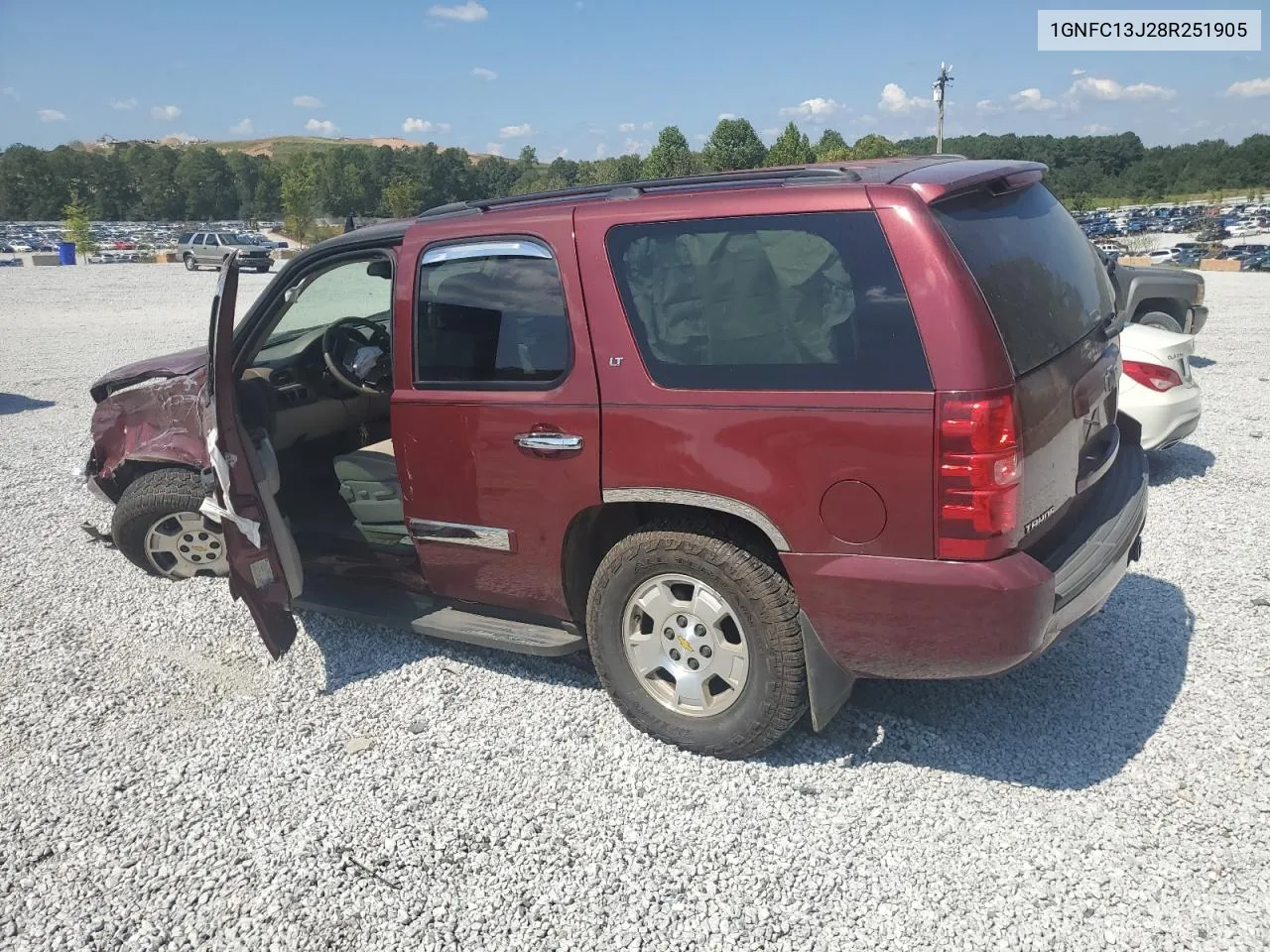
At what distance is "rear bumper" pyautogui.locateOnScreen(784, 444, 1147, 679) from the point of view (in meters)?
2.62

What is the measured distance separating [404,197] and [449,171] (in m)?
37.6

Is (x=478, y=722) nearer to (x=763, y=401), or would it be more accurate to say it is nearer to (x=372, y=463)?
(x=372, y=463)

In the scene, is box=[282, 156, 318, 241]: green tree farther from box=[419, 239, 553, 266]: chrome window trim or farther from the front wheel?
the front wheel

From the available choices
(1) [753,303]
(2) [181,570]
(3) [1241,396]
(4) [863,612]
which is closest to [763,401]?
(1) [753,303]

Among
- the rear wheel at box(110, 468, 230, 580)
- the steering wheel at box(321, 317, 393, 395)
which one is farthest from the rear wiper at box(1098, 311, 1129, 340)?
the rear wheel at box(110, 468, 230, 580)

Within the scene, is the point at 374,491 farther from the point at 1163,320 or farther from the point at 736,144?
the point at 736,144

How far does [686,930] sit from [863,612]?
41.3 inches

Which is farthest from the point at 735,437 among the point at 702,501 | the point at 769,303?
the point at 769,303

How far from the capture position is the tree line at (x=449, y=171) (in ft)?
322

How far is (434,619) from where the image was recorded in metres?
3.76

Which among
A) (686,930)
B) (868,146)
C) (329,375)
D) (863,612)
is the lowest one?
(686,930)

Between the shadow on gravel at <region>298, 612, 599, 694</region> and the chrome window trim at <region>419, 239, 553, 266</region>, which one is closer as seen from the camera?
the chrome window trim at <region>419, 239, 553, 266</region>

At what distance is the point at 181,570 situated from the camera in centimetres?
493

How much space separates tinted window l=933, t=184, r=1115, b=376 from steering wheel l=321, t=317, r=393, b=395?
8.66 ft
